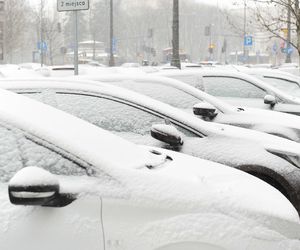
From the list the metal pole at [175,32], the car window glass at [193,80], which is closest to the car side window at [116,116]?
the car window glass at [193,80]

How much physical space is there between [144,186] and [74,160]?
340mm

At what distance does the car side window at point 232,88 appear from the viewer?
8352mm

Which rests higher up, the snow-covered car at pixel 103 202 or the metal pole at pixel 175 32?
the metal pole at pixel 175 32

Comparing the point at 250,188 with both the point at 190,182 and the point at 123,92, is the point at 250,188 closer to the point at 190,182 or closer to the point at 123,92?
the point at 190,182

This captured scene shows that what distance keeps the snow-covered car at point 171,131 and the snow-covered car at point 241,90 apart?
11.4 ft

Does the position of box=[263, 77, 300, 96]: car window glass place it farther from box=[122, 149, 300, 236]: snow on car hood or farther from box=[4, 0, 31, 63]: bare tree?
box=[4, 0, 31, 63]: bare tree

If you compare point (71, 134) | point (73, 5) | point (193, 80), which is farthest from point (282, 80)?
point (71, 134)

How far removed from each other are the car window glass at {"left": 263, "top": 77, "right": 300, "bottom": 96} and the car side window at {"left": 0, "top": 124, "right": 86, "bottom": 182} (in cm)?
781

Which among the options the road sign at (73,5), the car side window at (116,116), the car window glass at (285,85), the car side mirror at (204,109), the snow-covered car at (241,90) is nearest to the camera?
the car side window at (116,116)

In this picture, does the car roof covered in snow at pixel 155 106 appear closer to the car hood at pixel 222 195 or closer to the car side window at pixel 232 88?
the car hood at pixel 222 195

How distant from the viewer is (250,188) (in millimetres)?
2938

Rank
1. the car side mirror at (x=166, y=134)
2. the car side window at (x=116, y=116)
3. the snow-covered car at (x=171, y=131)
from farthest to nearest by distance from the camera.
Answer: the car side window at (x=116, y=116) → the snow-covered car at (x=171, y=131) → the car side mirror at (x=166, y=134)

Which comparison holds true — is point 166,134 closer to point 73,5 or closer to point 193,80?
point 193,80

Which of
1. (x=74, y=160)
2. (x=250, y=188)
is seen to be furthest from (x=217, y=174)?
(x=74, y=160)
